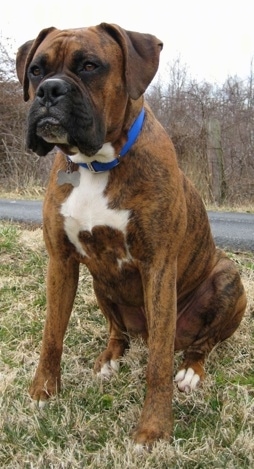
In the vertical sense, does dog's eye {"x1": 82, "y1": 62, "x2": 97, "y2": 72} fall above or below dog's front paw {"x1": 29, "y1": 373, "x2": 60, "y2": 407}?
above

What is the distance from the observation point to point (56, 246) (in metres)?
2.92

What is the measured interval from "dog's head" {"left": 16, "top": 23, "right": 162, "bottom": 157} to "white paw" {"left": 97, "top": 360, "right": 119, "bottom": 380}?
4.05 feet

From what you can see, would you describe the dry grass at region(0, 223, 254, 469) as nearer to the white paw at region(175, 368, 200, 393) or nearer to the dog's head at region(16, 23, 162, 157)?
the white paw at region(175, 368, 200, 393)

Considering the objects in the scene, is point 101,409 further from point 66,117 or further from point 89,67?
point 89,67

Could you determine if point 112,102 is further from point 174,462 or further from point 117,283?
point 174,462

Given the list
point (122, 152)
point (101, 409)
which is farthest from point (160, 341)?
point (122, 152)

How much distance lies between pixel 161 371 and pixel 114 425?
1.06ft

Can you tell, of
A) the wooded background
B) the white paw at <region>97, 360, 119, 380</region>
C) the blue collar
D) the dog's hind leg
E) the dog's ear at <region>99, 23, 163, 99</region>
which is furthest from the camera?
the wooded background

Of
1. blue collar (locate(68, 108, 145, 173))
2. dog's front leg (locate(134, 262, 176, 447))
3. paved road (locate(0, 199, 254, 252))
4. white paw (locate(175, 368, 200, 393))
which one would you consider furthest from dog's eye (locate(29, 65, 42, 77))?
paved road (locate(0, 199, 254, 252))

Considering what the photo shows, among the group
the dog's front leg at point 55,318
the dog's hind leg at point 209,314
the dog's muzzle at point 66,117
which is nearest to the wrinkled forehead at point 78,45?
the dog's muzzle at point 66,117

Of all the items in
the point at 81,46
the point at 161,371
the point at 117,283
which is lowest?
the point at 161,371

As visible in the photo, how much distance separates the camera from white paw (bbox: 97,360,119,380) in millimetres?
3202

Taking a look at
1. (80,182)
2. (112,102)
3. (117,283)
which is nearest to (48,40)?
(112,102)

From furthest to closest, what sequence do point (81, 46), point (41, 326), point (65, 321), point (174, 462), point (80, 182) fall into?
point (41, 326), point (65, 321), point (80, 182), point (81, 46), point (174, 462)
